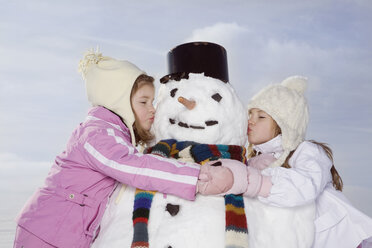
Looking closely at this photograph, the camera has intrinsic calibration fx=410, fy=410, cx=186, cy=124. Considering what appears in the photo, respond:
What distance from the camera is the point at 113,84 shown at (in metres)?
2.08

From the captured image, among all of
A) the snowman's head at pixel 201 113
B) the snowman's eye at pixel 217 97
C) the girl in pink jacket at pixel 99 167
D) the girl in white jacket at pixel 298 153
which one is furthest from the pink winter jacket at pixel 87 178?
the girl in white jacket at pixel 298 153

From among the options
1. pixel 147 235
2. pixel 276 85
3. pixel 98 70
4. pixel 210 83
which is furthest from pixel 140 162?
pixel 276 85

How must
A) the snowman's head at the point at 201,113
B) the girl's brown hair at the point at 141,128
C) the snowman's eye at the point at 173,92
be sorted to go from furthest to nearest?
the girl's brown hair at the point at 141,128 < the snowman's eye at the point at 173,92 < the snowman's head at the point at 201,113

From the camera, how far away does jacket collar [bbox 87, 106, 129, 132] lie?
198 centimetres

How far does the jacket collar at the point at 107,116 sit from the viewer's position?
1.98 metres

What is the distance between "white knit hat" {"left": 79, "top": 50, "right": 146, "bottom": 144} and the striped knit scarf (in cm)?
25

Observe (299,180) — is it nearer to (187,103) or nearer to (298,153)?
(298,153)

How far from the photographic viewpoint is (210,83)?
1.96m

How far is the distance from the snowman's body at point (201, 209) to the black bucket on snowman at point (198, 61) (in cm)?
5

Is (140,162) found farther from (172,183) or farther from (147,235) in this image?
(147,235)

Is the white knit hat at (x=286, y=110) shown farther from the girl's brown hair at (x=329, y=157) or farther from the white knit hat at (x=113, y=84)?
the white knit hat at (x=113, y=84)

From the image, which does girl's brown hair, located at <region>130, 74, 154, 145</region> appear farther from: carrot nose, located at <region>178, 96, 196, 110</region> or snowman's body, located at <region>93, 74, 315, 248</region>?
carrot nose, located at <region>178, 96, 196, 110</region>

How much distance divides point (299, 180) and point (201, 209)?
1.56 ft

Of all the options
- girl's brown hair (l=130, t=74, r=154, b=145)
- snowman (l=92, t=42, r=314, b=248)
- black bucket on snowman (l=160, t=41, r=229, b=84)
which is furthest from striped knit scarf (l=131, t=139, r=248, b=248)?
black bucket on snowman (l=160, t=41, r=229, b=84)
